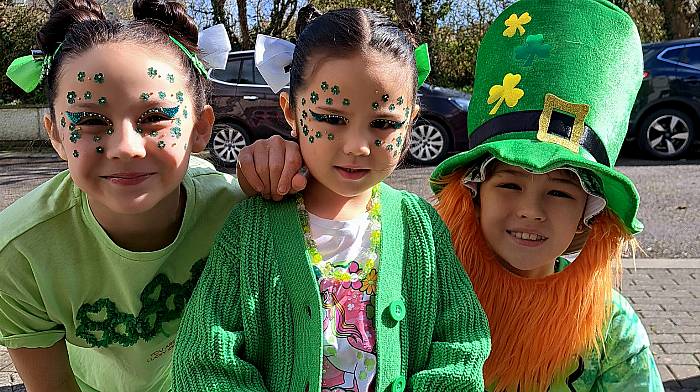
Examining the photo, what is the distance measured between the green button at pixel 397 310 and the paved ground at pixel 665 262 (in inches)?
102

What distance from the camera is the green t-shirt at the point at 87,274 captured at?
202 cm

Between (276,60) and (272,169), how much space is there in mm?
364

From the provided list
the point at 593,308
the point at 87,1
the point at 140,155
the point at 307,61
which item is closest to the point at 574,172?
the point at 593,308

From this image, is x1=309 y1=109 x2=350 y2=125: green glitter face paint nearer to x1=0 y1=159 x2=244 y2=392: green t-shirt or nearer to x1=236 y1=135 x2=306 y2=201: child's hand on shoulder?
x1=236 y1=135 x2=306 y2=201: child's hand on shoulder

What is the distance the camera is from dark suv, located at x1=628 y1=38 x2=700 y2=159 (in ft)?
31.0

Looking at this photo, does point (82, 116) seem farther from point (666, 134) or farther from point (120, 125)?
point (666, 134)

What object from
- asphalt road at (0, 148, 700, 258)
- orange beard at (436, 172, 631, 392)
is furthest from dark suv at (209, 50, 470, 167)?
orange beard at (436, 172, 631, 392)

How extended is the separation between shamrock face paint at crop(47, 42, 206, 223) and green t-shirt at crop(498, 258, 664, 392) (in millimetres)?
1404

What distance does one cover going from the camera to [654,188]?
27.3ft

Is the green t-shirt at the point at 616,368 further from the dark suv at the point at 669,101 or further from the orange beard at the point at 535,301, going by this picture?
the dark suv at the point at 669,101

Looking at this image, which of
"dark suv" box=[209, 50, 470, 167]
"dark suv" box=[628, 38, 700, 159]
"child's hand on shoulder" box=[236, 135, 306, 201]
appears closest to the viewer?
"child's hand on shoulder" box=[236, 135, 306, 201]

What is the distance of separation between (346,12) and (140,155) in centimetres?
65

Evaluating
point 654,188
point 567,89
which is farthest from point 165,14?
point 654,188

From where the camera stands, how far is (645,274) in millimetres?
5621
